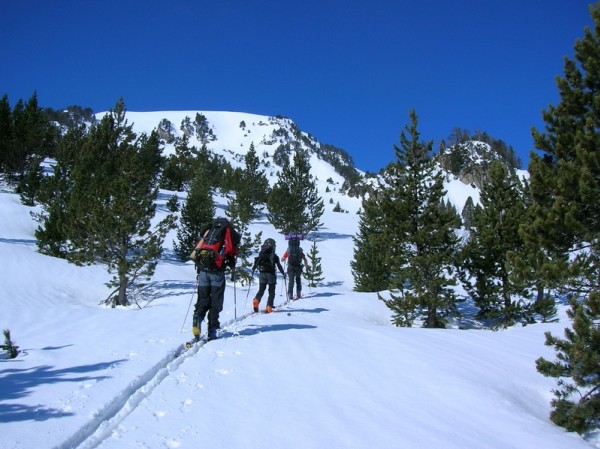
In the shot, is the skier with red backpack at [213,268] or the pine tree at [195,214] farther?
the pine tree at [195,214]

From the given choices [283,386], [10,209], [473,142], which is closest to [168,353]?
[283,386]

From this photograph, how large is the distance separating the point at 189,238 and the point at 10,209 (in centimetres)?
1246

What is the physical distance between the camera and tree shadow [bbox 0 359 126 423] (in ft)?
12.4

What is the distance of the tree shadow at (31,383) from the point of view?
3.78m

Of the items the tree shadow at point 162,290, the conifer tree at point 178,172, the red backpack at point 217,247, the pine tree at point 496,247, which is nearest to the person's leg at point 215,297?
the red backpack at point 217,247

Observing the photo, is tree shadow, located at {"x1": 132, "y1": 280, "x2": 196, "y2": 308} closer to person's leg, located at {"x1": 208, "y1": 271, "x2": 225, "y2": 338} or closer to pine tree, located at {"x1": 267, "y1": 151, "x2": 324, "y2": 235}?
person's leg, located at {"x1": 208, "y1": 271, "x2": 225, "y2": 338}

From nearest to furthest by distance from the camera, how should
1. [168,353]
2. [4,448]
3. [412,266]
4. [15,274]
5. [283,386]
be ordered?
[4,448], [283,386], [168,353], [15,274], [412,266]

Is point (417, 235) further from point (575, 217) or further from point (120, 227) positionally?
point (120, 227)

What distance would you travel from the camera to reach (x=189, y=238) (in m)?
24.5

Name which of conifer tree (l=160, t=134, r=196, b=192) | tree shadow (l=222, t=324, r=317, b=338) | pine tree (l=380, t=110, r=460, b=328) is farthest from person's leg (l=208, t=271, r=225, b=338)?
conifer tree (l=160, t=134, r=196, b=192)

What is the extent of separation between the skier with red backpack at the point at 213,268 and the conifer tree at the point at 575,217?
16.3ft

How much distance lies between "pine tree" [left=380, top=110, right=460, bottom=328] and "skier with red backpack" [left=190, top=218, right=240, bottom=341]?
30.7 feet

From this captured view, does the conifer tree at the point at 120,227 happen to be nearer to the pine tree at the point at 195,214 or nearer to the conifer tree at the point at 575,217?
the pine tree at the point at 195,214

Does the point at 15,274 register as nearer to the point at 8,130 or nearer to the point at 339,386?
the point at 339,386
